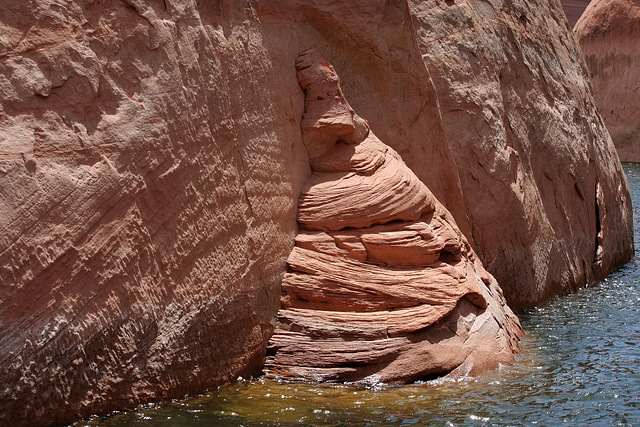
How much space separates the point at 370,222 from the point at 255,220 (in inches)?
42.1

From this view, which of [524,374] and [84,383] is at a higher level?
[84,383]

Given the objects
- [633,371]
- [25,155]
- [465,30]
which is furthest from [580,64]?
[25,155]

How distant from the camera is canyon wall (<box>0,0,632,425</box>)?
173 inches

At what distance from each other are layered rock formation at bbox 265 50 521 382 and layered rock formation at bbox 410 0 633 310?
190 centimetres

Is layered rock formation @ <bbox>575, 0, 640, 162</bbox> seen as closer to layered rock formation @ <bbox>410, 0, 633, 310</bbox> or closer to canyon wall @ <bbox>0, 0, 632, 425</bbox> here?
layered rock formation @ <bbox>410, 0, 633, 310</bbox>

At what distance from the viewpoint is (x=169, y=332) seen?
5.10m

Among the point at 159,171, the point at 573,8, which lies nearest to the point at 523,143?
the point at 159,171

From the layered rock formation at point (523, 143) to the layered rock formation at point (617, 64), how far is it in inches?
601

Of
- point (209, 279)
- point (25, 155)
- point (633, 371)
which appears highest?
point (25, 155)

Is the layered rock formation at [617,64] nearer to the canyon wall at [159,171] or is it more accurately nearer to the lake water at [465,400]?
A: the canyon wall at [159,171]

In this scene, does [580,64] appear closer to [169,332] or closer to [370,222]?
[370,222]

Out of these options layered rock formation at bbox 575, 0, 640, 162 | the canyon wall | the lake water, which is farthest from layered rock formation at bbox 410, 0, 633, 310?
layered rock formation at bbox 575, 0, 640, 162

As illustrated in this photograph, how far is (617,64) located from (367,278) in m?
22.1

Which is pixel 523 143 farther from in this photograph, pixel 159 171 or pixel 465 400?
pixel 159 171
